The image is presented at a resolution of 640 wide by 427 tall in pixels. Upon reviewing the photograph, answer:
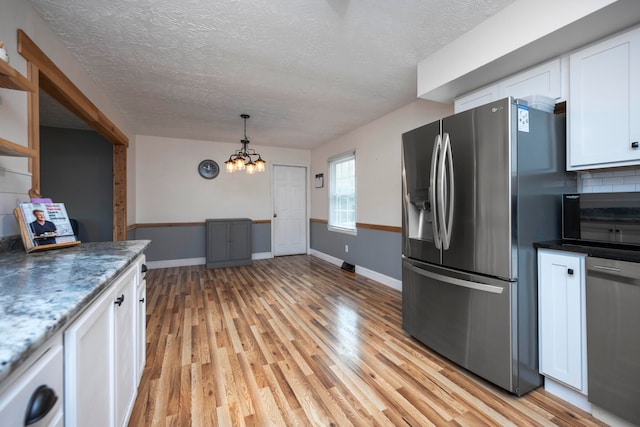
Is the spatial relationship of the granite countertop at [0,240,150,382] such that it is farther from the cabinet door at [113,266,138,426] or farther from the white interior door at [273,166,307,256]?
the white interior door at [273,166,307,256]

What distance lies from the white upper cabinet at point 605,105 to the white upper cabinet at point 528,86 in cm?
9

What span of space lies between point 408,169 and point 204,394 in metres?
2.20

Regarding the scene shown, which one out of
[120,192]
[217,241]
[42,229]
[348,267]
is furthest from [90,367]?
[217,241]

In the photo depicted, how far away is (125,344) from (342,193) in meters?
4.22

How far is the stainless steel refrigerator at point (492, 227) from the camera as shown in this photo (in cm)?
166

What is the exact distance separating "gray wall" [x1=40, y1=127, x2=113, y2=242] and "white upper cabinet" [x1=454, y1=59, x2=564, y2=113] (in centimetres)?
522

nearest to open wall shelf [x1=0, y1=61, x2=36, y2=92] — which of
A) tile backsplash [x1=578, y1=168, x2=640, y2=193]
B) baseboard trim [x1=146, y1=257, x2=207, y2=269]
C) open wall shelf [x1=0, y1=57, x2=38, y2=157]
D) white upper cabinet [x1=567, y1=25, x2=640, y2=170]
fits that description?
open wall shelf [x1=0, y1=57, x2=38, y2=157]

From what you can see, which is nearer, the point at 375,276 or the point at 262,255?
the point at 375,276

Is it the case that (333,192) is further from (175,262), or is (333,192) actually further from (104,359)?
(104,359)

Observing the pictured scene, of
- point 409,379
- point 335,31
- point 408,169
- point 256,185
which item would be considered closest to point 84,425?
point 409,379

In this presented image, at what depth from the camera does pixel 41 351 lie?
1.99 feet

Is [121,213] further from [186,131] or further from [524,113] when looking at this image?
[524,113]

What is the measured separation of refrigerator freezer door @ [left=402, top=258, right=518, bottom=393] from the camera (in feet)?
5.47

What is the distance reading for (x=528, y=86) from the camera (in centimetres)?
200
